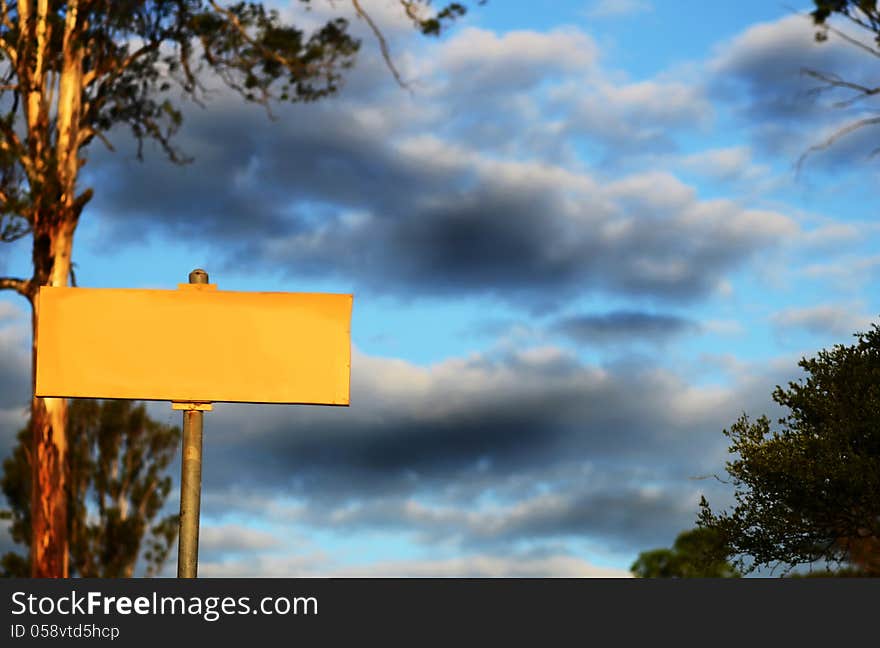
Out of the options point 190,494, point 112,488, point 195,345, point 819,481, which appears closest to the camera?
point 190,494

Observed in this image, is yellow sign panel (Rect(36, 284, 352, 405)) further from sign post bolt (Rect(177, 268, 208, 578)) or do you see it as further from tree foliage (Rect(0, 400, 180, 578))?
tree foliage (Rect(0, 400, 180, 578))

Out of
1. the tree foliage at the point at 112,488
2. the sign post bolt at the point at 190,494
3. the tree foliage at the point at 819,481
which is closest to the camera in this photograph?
the sign post bolt at the point at 190,494

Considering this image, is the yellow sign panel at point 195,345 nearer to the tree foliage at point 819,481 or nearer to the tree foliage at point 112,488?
the tree foliage at point 819,481

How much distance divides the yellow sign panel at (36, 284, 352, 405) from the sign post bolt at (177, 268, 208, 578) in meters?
0.14

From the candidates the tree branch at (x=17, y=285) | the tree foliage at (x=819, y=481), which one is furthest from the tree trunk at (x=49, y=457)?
Answer: the tree foliage at (x=819, y=481)

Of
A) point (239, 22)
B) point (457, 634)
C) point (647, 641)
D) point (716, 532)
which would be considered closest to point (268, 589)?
point (457, 634)

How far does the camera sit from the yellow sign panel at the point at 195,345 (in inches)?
155

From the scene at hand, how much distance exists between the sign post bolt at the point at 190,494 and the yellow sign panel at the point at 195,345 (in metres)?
0.14

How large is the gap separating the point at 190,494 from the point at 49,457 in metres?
15.8

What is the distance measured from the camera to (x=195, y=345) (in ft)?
13.2

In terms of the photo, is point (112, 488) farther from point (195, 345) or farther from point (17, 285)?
point (195, 345)

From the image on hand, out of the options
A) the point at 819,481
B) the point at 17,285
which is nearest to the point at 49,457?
the point at 17,285

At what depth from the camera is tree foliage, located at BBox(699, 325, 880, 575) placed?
16.2 m

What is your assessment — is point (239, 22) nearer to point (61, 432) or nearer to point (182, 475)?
point (61, 432)
